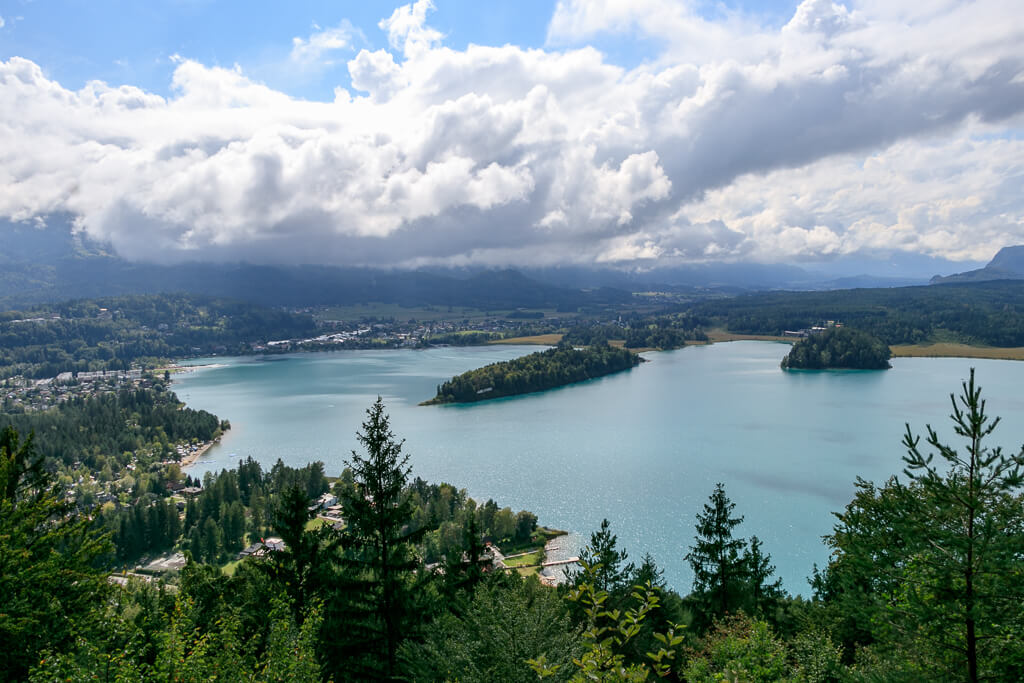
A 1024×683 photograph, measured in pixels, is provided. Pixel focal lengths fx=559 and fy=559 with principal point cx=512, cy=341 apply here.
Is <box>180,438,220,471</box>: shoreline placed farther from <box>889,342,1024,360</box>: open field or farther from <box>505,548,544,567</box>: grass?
<box>889,342,1024,360</box>: open field

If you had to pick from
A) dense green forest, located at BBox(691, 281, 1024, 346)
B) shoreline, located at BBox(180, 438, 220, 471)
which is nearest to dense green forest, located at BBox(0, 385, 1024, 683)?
shoreline, located at BBox(180, 438, 220, 471)

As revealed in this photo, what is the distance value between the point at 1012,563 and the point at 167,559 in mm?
43761

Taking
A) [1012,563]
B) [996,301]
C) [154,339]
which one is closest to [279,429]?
[1012,563]

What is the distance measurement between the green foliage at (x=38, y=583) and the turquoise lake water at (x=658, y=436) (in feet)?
86.6

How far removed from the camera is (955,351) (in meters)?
108

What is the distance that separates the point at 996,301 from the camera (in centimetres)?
14825

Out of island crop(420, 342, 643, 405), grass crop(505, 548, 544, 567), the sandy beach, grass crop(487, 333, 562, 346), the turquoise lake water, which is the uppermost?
grass crop(487, 333, 562, 346)

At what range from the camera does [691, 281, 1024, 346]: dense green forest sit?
387ft

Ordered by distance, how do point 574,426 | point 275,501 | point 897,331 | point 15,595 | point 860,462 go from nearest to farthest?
1. point 15,595
2. point 275,501
3. point 860,462
4. point 574,426
5. point 897,331

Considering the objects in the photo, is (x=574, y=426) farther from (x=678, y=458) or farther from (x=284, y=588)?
(x=284, y=588)

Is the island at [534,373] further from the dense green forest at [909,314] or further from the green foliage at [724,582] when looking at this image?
the green foliage at [724,582]

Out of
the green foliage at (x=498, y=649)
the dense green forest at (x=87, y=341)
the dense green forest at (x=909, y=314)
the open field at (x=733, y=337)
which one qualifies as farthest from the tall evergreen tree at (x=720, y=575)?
the dense green forest at (x=87, y=341)

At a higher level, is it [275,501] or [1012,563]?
[1012,563]

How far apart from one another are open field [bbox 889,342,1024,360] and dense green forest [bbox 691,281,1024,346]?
3.17 m
